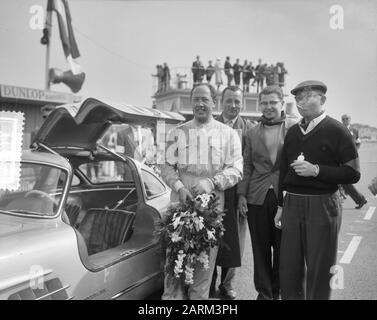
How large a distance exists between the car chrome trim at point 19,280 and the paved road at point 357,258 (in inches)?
71.3

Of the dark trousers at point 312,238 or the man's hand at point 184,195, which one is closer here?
the dark trousers at point 312,238

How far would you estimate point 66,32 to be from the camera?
285 centimetres

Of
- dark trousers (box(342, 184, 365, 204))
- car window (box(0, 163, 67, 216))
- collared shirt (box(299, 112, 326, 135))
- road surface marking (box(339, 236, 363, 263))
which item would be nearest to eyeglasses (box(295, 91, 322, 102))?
Answer: collared shirt (box(299, 112, 326, 135))

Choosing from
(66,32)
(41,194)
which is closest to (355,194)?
(41,194)

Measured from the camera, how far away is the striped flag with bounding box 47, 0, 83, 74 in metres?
2.71

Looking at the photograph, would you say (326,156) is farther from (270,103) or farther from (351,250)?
(351,250)

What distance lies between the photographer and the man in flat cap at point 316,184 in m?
2.32

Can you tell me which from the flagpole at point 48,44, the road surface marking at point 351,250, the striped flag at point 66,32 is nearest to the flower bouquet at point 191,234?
the striped flag at point 66,32

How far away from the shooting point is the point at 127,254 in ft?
9.13

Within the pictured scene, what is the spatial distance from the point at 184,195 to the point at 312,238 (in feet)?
2.94

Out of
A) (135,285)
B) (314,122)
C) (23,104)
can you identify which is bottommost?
(135,285)

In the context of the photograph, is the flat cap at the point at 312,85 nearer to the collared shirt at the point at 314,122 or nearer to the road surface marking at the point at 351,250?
the collared shirt at the point at 314,122

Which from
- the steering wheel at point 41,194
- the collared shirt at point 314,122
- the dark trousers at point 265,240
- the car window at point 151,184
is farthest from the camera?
the car window at point 151,184
